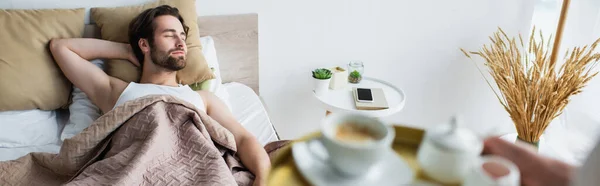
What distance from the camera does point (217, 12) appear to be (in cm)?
185

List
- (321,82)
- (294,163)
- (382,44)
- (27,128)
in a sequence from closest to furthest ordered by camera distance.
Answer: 1. (294,163)
2. (27,128)
3. (321,82)
4. (382,44)

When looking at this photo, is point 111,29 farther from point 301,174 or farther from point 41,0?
point 301,174

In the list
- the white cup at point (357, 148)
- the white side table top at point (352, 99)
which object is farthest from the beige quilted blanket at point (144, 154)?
the white cup at point (357, 148)

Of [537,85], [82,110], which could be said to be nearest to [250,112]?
[82,110]

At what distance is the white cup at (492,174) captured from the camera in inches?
17.2

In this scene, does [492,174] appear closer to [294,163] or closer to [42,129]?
[294,163]

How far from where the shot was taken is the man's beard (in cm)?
154

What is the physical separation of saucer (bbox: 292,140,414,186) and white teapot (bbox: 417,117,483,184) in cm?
3

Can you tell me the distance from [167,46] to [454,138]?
1247 millimetres

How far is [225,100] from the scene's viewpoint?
1712 millimetres

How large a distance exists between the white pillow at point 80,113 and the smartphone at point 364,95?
95cm

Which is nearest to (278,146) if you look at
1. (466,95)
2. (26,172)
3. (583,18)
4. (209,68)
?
(209,68)

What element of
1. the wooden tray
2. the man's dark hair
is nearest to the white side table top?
the man's dark hair

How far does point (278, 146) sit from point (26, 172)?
2.25 ft
